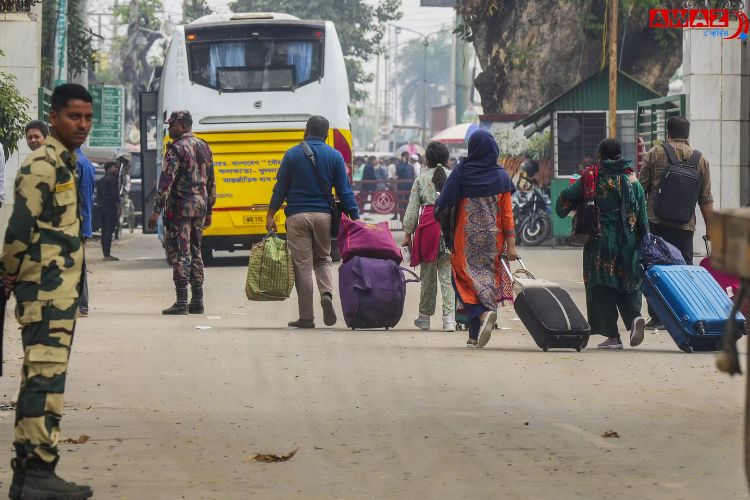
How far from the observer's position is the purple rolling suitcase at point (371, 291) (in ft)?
43.3

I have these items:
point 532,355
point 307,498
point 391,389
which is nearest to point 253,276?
point 532,355

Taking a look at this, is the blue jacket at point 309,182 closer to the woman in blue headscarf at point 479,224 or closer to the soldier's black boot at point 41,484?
the woman in blue headscarf at point 479,224

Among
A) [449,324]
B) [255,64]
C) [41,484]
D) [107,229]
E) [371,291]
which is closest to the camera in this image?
[41,484]

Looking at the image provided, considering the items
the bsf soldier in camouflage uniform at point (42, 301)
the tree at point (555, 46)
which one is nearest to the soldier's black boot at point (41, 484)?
the bsf soldier in camouflage uniform at point (42, 301)

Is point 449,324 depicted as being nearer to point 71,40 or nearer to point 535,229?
point 535,229

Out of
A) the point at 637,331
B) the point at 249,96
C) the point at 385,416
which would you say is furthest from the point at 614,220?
the point at 249,96

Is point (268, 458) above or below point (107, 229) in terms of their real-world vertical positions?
below

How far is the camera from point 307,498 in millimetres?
6219

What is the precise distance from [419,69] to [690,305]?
185424mm

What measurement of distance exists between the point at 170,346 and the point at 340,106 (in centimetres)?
1196

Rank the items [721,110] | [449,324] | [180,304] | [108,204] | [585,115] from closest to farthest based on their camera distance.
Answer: [449,324] → [180,304] → [721,110] → [108,204] → [585,115]

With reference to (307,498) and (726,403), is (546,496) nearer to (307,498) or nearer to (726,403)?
(307,498)

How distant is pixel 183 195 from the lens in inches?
570

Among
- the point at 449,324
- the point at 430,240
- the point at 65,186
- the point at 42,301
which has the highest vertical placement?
the point at 65,186
